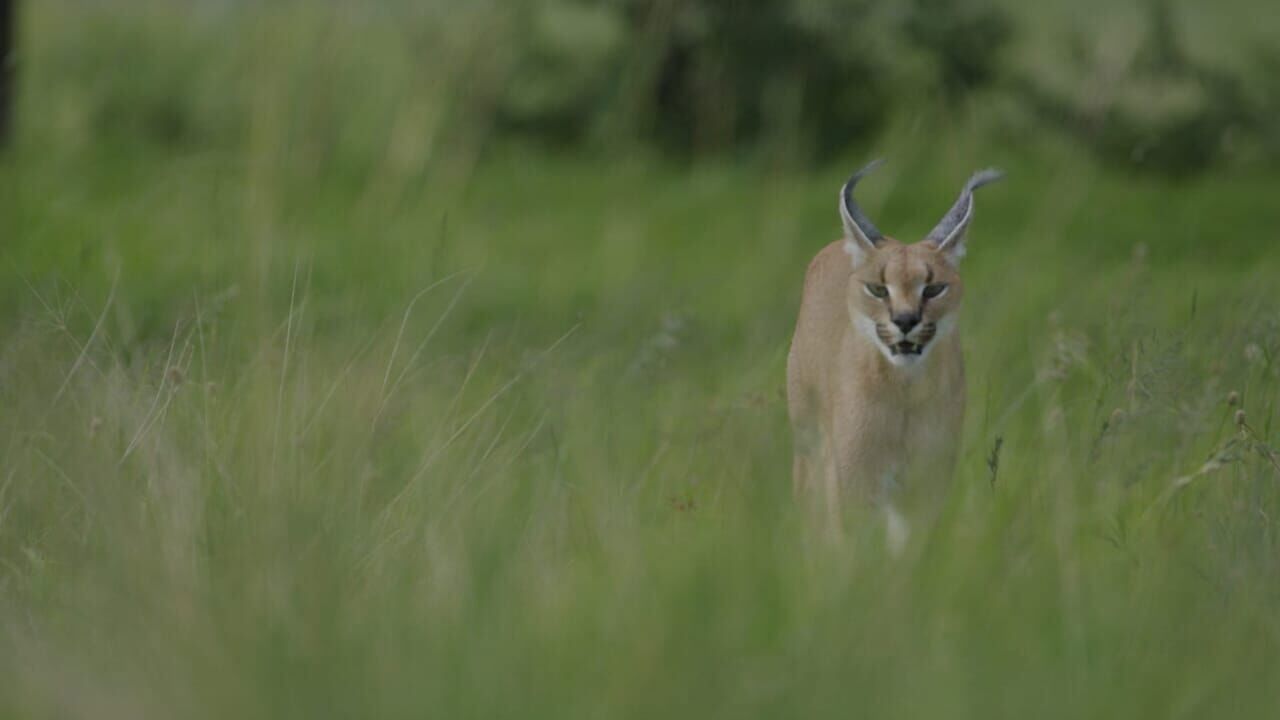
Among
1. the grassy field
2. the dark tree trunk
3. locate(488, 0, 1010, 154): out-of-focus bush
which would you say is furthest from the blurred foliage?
the grassy field

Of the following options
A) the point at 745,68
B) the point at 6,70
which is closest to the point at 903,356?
the point at 745,68

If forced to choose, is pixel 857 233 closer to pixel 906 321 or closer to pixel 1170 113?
pixel 906 321

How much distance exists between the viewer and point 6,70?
33.8ft

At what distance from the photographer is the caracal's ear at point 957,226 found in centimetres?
410

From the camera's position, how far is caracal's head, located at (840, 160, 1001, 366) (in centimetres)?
406

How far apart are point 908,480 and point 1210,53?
30.6 ft

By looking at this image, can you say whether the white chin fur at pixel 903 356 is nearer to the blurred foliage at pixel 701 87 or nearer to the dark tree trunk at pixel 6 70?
the blurred foliage at pixel 701 87

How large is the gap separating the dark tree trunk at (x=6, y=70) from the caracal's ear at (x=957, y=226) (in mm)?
7121

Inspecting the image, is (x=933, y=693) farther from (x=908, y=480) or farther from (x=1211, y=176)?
(x=1211, y=176)

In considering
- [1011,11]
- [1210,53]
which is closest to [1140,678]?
[1011,11]

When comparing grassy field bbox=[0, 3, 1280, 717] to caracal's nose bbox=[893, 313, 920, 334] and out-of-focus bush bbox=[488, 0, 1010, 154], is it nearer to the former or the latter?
caracal's nose bbox=[893, 313, 920, 334]

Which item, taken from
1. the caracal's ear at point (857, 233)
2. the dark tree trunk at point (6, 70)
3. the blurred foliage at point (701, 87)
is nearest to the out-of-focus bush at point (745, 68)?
the blurred foliage at point (701, 87)

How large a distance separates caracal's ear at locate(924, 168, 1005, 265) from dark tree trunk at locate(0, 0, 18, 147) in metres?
7.12

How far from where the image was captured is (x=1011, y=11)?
11.4 metres
